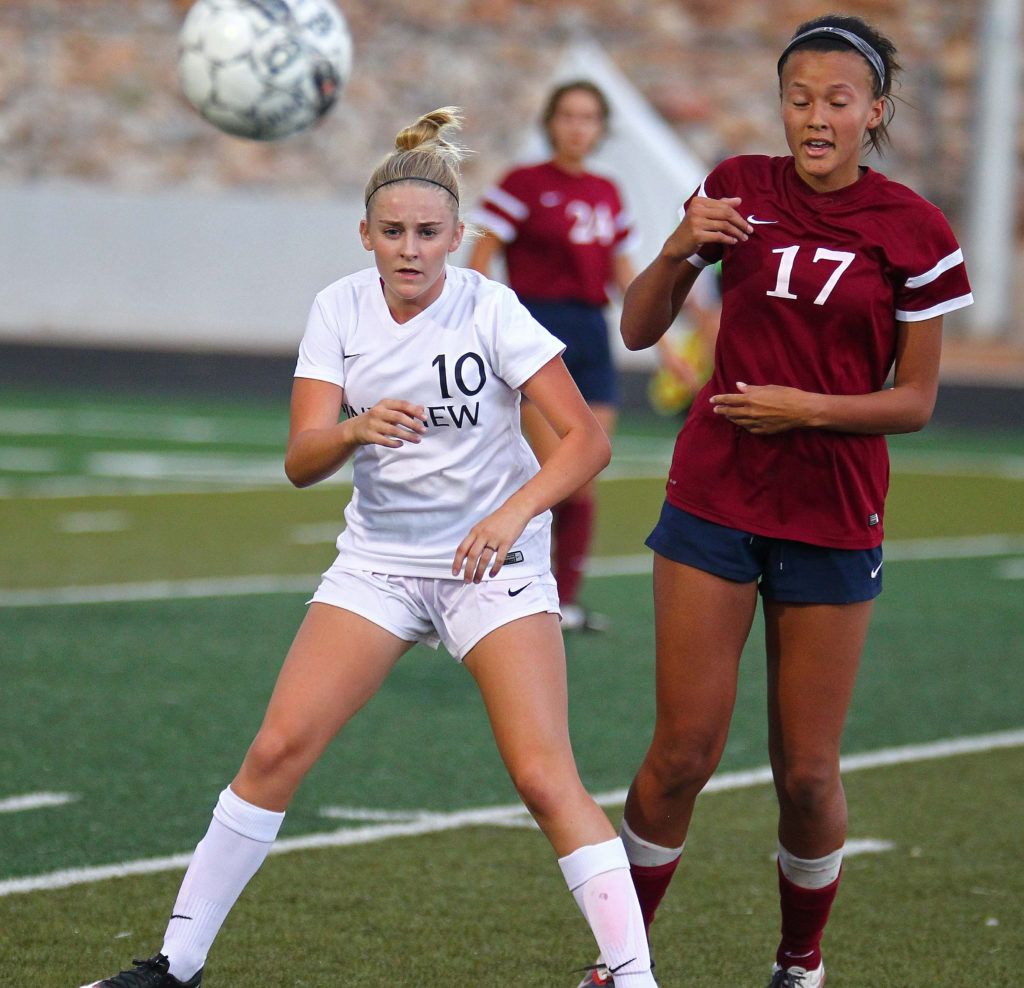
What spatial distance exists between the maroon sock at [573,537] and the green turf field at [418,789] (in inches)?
13.9

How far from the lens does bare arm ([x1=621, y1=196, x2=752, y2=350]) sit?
3771 millimetres

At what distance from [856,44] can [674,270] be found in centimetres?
60

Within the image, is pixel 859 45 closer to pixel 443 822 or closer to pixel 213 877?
pixel 213 877

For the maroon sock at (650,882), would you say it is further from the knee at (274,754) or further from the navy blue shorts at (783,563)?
the knee at (274,754)

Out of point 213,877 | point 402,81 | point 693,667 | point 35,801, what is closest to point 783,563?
point 693,667

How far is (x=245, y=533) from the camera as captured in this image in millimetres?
11633

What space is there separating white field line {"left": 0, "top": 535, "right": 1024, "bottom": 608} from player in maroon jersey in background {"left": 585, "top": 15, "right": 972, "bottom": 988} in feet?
18.4

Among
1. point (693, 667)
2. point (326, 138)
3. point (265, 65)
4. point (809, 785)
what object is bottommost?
point (326, 138)

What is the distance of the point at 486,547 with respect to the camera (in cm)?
364

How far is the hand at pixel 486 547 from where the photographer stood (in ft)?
11.9

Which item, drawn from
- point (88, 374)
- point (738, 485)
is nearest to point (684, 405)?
point (88, 374)

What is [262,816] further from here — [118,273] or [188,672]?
[118,273]

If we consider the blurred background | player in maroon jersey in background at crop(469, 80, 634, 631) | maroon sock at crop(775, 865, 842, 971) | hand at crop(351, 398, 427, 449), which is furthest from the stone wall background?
hand at crop(351, 398, 427, 449)

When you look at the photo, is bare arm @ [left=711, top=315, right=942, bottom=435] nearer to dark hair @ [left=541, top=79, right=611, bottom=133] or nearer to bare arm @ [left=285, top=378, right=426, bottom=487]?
bare arm @ [left=285, top=378, right=426, bottom=487]
